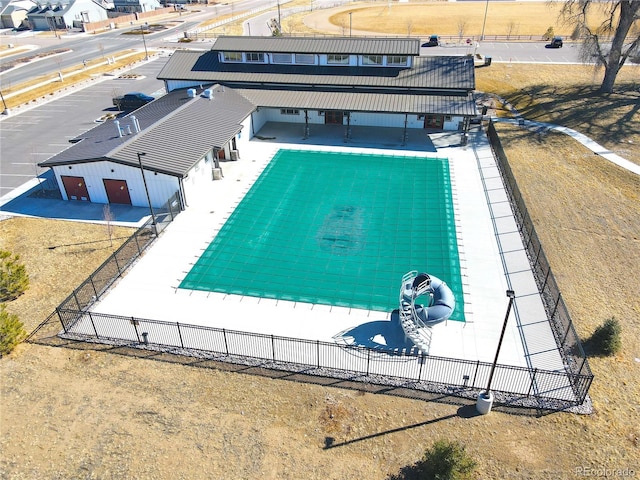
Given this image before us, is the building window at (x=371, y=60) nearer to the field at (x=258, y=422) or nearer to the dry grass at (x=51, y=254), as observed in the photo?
the dry grass at (x=51, y=254)

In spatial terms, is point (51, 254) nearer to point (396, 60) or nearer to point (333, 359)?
point (333, 359)

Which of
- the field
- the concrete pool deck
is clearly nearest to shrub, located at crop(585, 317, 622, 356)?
the field

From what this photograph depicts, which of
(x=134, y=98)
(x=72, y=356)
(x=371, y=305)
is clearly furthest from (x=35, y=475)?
(x=134, y=98)

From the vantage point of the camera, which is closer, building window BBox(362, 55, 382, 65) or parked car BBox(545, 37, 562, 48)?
building window BBox(362, 55, 382, 65)

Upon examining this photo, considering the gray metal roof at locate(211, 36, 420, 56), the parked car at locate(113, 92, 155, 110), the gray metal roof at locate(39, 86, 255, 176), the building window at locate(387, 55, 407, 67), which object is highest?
the gray metal roof at locate(211, 36, 420, 56)

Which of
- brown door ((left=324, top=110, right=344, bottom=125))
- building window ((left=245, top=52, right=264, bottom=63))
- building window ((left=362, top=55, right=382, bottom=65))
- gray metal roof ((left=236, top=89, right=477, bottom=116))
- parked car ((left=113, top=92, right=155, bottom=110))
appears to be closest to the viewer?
gray metal roof ((left=236, top=89, right=477, bottom=116))

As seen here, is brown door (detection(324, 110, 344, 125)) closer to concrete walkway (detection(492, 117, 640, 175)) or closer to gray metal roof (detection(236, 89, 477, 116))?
gray metal roof (detection(236, 89, 477, 116))
